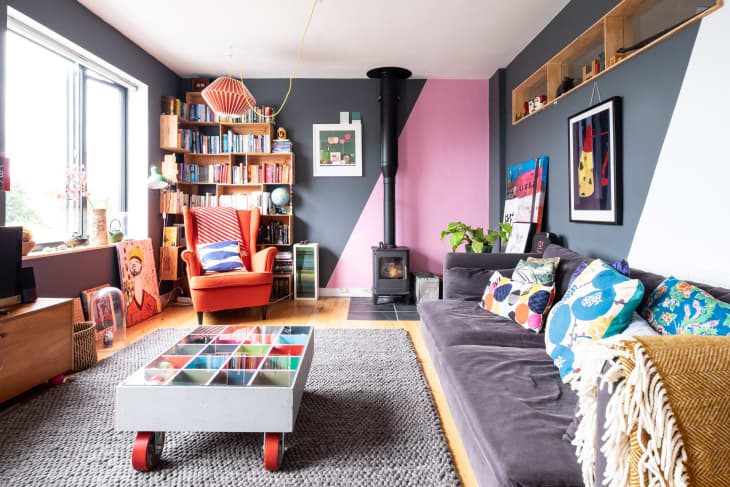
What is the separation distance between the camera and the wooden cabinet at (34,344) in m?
2.05

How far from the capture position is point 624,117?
244 centimetres

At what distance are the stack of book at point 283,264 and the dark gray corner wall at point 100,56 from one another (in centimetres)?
132

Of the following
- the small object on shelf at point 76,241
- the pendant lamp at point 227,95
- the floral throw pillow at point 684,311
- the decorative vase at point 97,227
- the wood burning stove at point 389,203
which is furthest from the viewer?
the wood burning stove at point 389,203

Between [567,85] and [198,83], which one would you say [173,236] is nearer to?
[198,83]

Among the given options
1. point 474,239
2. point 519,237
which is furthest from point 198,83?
A: point 519,237

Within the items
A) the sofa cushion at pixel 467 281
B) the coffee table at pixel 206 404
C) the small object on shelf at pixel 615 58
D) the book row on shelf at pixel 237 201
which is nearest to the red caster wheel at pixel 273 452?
the coffee table at pixel 206 404

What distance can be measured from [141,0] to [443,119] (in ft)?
10.8

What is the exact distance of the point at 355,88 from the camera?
16.2 ft

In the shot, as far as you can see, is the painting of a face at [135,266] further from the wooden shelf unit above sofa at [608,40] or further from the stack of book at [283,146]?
the wooden shelf unit above sofa at [608,40]

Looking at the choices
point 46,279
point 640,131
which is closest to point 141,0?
point 46,279

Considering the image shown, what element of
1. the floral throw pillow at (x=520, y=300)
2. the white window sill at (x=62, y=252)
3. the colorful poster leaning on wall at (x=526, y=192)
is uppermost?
the colorful poster leaning on wall at (x=526, y=192)

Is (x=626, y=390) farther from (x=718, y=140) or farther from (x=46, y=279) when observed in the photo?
(x=46, y=279)

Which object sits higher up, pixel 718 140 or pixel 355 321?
pixel 718 140

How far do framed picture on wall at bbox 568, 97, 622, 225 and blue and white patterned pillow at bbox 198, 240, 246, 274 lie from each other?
299cm
